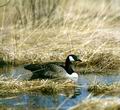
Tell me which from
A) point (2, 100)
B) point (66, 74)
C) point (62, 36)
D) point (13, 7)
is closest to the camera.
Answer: point (2, 100)

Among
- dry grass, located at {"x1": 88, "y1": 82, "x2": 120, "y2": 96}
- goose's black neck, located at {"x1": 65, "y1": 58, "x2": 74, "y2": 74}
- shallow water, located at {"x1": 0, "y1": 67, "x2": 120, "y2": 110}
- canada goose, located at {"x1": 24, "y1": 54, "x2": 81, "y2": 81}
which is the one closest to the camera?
shallow water, located at {"x1": 0, "y1": 67, "x2": 120, "y2": 110}

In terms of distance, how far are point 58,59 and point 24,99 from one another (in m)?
4.40

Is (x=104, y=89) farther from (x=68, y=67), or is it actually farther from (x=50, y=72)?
(x=68, y=67)

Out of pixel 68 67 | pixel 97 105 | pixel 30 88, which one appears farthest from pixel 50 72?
pixel 97 105

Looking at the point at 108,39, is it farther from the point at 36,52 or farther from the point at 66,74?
the point at 66,74

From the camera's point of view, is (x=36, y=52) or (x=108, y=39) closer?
(x=36, y=52)

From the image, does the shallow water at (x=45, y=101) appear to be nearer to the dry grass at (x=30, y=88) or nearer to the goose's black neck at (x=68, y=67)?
the dry grass at (x=30, y=88)

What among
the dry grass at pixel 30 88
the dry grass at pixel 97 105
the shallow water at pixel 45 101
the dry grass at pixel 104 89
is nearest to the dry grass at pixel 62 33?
the dry grass at pixel 104 89

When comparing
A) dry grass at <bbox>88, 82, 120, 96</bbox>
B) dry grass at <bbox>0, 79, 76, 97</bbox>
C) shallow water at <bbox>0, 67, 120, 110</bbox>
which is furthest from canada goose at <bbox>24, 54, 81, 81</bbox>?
dry grass at <bbox>88, 82, 120, 96</bbox>

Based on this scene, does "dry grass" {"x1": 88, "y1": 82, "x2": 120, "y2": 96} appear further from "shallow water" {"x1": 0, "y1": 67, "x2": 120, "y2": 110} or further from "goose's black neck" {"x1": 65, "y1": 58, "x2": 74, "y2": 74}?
"goose's black neck" {"x1": 65, "y1": 58, "x2": 74, "y2": 74}

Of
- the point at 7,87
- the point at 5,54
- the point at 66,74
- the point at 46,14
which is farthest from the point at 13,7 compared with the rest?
the point at 7,87

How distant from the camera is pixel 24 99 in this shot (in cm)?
987

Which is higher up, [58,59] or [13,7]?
[13,7]

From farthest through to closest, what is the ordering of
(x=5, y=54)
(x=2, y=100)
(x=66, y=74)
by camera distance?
(x=5, y=54)
(x=66, y=74)
(x=2, y=100)
